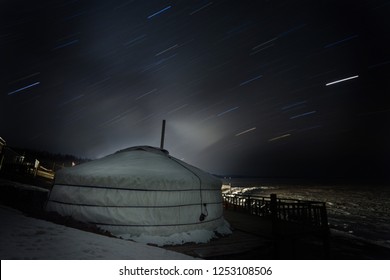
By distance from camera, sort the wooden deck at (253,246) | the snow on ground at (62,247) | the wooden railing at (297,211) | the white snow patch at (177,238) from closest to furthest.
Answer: the snow on ground at (62,247), the wooden deck at (253,246), the white snow patch at (177,238), the wooden railing at (297,211)

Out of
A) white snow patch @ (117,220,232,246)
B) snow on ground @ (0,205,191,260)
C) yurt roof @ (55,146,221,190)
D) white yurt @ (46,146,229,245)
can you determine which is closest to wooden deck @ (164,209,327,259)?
white snow patch @ (117,220,232,246)

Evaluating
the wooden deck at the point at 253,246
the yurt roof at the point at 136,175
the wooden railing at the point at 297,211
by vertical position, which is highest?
the yurt roof at the point at 136,175

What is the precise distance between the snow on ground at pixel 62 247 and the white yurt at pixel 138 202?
6.05 ft

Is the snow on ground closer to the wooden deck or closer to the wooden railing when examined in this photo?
the wooden deck

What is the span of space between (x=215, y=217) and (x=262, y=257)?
5.87ft

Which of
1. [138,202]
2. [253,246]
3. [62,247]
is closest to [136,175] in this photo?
[138,202]

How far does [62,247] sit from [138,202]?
9.23 feet

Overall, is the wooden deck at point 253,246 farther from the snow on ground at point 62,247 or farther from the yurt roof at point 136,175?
the snow on ground at point 62,247

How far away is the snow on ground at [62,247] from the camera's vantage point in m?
2.57

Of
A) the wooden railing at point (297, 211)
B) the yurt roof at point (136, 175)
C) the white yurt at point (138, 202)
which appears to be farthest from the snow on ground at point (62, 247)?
the wooden railing at point (297, 211)

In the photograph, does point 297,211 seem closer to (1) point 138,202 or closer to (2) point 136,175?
(1) point 138,202

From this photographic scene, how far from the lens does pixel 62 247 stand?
112 inches

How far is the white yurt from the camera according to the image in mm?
5477
